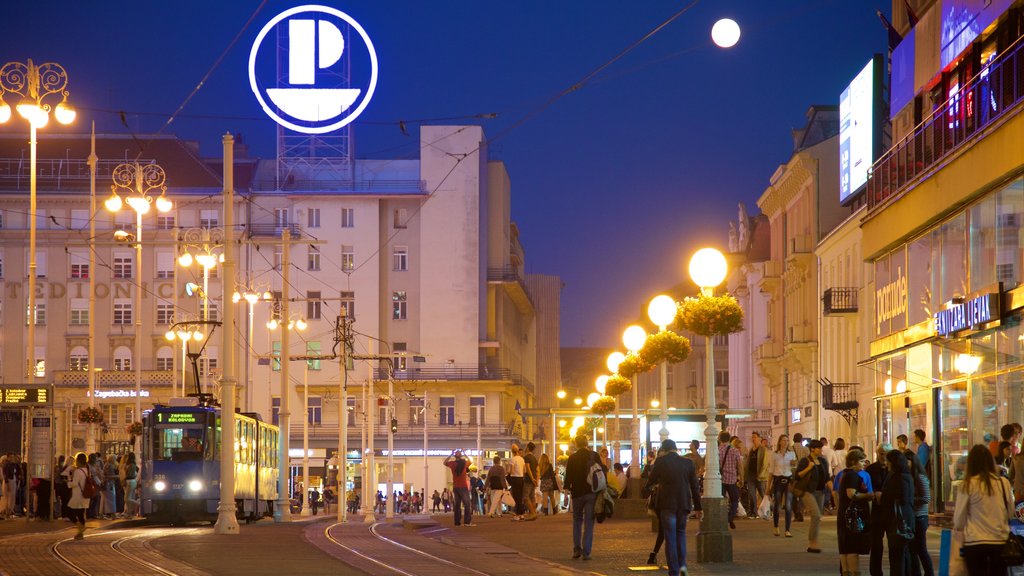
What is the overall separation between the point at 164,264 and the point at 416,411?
18227mm

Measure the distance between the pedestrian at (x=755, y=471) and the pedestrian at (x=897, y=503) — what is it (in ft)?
42.3

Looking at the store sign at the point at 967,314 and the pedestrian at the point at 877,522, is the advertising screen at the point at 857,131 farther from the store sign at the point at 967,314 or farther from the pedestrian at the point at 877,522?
the pedestrian at the point at 877,522

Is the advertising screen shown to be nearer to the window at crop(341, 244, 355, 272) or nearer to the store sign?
the store sign

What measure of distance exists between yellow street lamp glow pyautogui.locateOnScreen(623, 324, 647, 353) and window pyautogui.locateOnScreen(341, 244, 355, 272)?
68.9 metres

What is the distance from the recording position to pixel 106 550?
23297 millimetres

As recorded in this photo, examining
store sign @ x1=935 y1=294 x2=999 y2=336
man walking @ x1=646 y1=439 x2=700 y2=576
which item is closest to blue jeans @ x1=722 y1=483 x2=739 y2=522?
store sign @ x1=935 y1=294 x2=999 y2=336

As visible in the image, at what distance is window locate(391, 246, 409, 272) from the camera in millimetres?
105975

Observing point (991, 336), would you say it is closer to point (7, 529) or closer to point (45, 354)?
point (7, 529)

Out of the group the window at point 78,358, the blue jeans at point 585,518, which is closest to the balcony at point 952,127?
the blue jeans at point 585,518

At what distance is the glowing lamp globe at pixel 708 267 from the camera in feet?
72.9

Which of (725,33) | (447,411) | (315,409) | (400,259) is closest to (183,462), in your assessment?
(725,33)

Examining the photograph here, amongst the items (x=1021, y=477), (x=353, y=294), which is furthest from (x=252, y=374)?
(x=1021, y=477)

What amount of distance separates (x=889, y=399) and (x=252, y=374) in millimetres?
71273

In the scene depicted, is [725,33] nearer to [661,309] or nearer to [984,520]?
[984,520]
